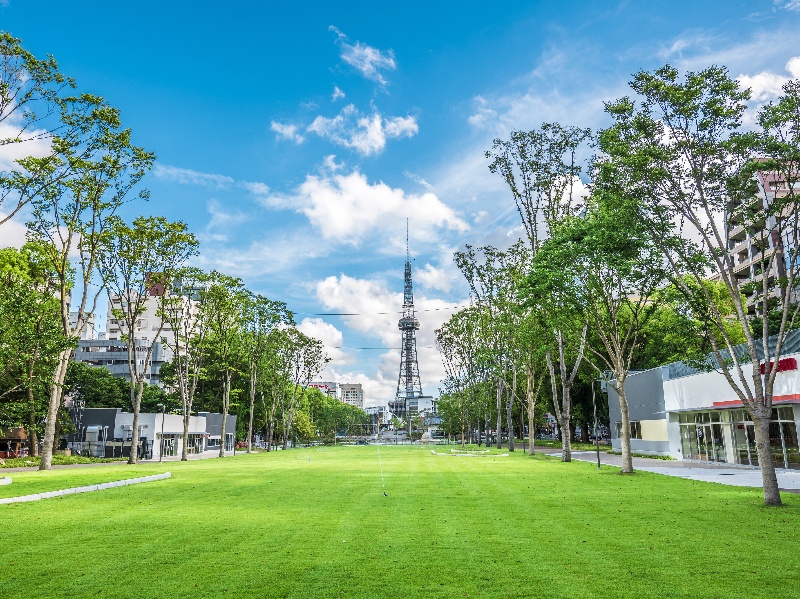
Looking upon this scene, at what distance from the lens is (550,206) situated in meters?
36.3

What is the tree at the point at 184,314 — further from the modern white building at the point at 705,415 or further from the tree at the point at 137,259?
the modern white building at the point at 705,415

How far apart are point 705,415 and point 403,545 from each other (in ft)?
97.5

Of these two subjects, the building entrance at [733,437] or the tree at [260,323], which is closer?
the building entrance at [733,437]

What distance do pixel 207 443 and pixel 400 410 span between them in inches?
3642

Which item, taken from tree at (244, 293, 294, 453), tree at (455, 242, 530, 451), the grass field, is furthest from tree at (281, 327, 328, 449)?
the grass field

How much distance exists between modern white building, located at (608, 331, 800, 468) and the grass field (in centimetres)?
Result: 965

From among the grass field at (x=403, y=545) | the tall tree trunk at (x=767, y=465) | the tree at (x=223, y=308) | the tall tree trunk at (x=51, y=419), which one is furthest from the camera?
the tree at (x=223, y=308)

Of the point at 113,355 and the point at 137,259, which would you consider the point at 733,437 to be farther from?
the point at 113,355

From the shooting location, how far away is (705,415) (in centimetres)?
3394

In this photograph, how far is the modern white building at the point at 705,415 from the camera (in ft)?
84.3

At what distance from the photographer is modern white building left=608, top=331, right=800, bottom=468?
25.7m

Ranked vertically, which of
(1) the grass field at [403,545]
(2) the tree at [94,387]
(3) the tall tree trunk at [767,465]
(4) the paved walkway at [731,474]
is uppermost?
(2) the tree at [94,387]

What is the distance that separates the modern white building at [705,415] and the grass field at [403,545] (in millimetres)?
9651

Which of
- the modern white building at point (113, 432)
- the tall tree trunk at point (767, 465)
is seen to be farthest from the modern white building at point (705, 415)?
the modern white building at point (113, 432)
